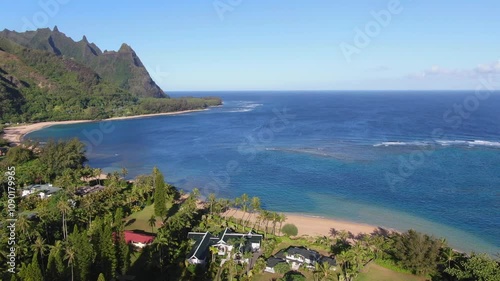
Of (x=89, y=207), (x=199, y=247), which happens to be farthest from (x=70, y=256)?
(x=89, y=207)

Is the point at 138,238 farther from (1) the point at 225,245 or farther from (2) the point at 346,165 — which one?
(2) the point at 346,165

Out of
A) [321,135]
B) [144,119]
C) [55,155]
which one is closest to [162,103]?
[144,119]

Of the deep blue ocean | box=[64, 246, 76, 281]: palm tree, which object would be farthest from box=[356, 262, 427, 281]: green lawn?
box=[64, 246, 76, 281]: palm tree

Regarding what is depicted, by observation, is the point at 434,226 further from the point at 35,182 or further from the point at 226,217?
the point at 35,182

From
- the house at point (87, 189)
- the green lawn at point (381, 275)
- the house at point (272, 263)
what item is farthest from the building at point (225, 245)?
the house at point (87, 189)

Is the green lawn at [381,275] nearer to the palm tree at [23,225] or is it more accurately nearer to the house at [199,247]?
the house at [199,247]

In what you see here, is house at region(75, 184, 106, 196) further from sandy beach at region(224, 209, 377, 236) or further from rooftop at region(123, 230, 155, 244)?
sandy beach at region(224, 209, 377, 236)

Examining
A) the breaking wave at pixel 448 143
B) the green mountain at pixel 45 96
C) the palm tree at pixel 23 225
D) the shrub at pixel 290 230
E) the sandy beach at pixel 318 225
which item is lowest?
the sandy beach at pixel 318 225
